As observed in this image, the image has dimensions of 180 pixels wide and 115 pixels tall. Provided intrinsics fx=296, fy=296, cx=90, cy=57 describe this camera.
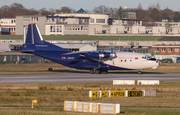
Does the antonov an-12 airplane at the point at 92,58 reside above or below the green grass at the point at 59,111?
above

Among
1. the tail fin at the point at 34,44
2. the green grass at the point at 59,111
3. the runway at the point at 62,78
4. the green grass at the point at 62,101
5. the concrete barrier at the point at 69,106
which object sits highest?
the tail fin at the point at 34,44

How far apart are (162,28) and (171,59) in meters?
52.2

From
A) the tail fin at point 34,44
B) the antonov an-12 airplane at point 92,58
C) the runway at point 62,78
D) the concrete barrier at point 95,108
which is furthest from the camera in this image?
the tail fin at point 34,44

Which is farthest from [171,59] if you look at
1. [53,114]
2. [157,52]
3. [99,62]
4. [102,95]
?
[53,114]

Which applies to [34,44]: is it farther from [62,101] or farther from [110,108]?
[110,108]

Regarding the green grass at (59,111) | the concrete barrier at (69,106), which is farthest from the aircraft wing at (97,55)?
the concrete barrier at (69,106)

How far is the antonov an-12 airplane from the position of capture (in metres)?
60.7

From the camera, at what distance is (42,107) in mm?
25922

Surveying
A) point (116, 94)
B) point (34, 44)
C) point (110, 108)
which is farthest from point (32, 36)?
point (110, 108)

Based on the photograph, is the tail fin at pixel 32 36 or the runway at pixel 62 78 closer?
the runway at pixel 62 78

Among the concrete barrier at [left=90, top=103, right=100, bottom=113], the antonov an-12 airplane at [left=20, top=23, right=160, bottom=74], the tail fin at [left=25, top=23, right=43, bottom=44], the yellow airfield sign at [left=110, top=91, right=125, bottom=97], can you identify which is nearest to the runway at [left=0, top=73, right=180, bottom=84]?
the antonov an-12 airplane at [left=20, top=23, right=160, bottom=74]

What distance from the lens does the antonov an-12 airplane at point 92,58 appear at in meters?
60.7

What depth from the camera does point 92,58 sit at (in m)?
61.5

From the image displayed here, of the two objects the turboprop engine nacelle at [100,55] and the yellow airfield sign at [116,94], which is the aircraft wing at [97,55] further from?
the yellow airfield sign at [116,94]
